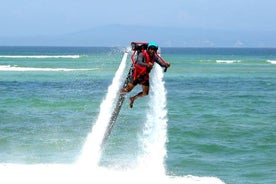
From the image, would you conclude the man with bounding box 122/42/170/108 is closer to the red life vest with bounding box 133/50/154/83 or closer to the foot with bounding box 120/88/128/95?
the red life vest with bounding box 133/50/154/83

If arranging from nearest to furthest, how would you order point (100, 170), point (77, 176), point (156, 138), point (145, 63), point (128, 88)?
point (145, 63), point (128, 88), point (77, 176), point (100, 170), point (156, 138)

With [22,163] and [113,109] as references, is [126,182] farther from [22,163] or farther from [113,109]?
[22,163]

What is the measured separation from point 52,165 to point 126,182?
3.25 m

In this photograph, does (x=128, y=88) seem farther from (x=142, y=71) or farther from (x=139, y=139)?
(x=139, y=139)

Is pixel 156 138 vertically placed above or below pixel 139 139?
above

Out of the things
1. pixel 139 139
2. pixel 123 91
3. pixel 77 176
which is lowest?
pixel 139 139

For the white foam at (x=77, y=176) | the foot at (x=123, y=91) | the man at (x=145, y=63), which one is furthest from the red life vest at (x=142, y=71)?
the white foam at (x=77, y=176)

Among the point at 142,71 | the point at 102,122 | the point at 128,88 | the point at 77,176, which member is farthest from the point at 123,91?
the point at 77,176

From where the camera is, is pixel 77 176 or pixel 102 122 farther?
pixel 102 122

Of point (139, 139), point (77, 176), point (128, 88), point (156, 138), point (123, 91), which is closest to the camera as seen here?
point (128, 88)

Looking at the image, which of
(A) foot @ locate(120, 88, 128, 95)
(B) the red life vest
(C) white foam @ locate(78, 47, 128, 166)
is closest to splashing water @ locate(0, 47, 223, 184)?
(C) white foam @ locate(78, 47, 128, 166)

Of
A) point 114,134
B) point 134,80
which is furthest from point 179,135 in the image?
point 134,80

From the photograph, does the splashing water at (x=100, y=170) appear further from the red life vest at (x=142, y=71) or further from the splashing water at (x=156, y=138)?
the red life vest at (x=142, y=71)

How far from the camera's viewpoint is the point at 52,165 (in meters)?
17.6
